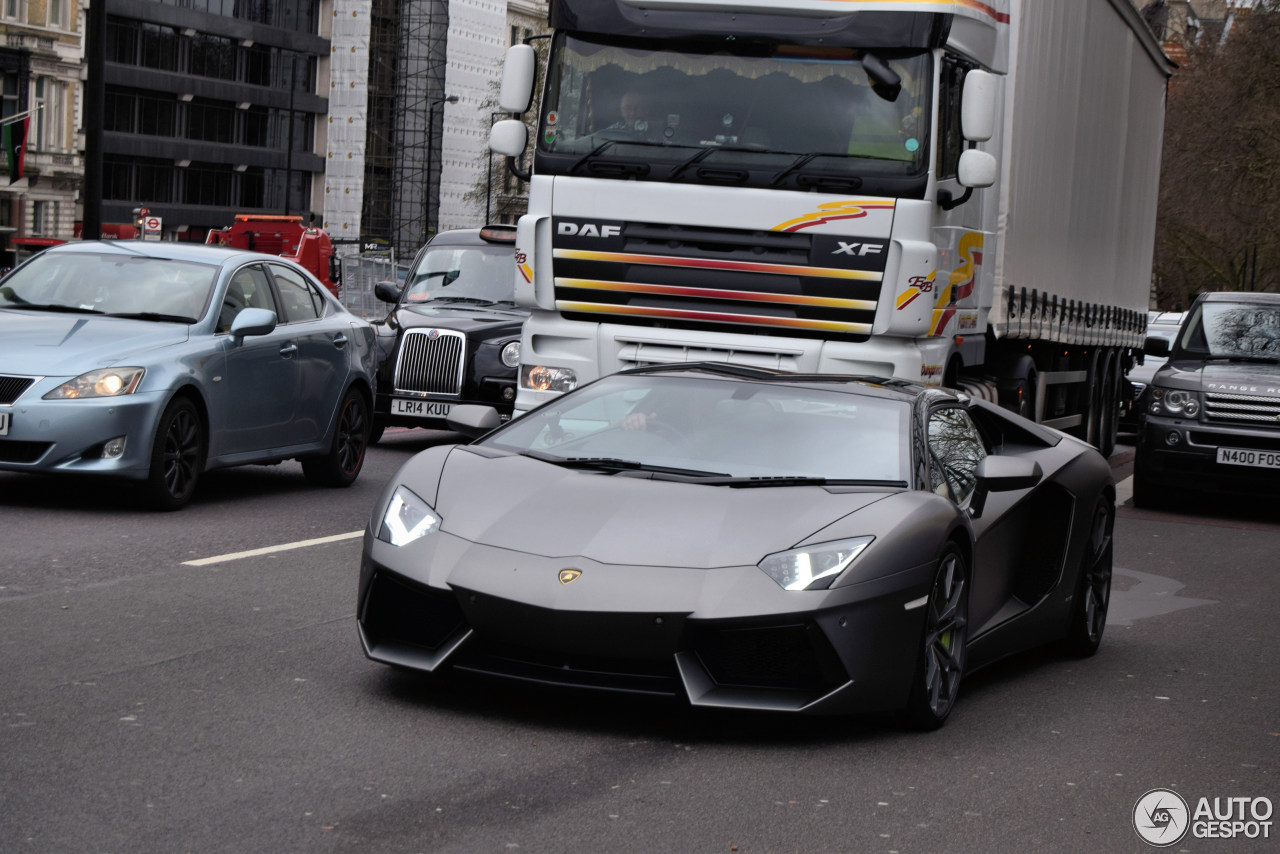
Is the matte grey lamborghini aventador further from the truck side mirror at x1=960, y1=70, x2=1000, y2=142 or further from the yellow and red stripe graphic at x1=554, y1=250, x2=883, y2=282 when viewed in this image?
the truck side mirror at x1=960, y1=70, x2=1000, y2=142

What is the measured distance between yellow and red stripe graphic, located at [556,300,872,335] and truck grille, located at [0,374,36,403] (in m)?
3.47

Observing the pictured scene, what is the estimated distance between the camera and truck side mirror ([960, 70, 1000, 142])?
37.1ft

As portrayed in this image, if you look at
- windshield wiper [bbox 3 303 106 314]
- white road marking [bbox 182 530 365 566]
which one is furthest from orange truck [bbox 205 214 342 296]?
white road marking [bbox 182 530 365 566]

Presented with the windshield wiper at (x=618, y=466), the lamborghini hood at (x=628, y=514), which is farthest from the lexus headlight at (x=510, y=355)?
the lamborghini hood at (x=628, y=514)

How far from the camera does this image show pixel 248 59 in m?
93.4

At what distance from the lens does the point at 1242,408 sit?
49.3 feet

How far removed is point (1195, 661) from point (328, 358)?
677cm

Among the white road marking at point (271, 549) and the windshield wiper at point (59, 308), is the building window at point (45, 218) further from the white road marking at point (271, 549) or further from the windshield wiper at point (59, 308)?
the white road marking at point (271, 549)

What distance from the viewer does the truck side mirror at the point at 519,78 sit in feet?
39.2

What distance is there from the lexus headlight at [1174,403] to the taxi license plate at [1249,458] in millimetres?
437

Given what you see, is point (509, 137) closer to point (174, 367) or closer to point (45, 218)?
point (174, 367)

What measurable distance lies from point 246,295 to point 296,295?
775 millimetres

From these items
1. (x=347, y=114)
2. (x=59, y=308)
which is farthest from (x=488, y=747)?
(x=347, y=114)

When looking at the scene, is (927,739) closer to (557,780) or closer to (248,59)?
(557,780)
